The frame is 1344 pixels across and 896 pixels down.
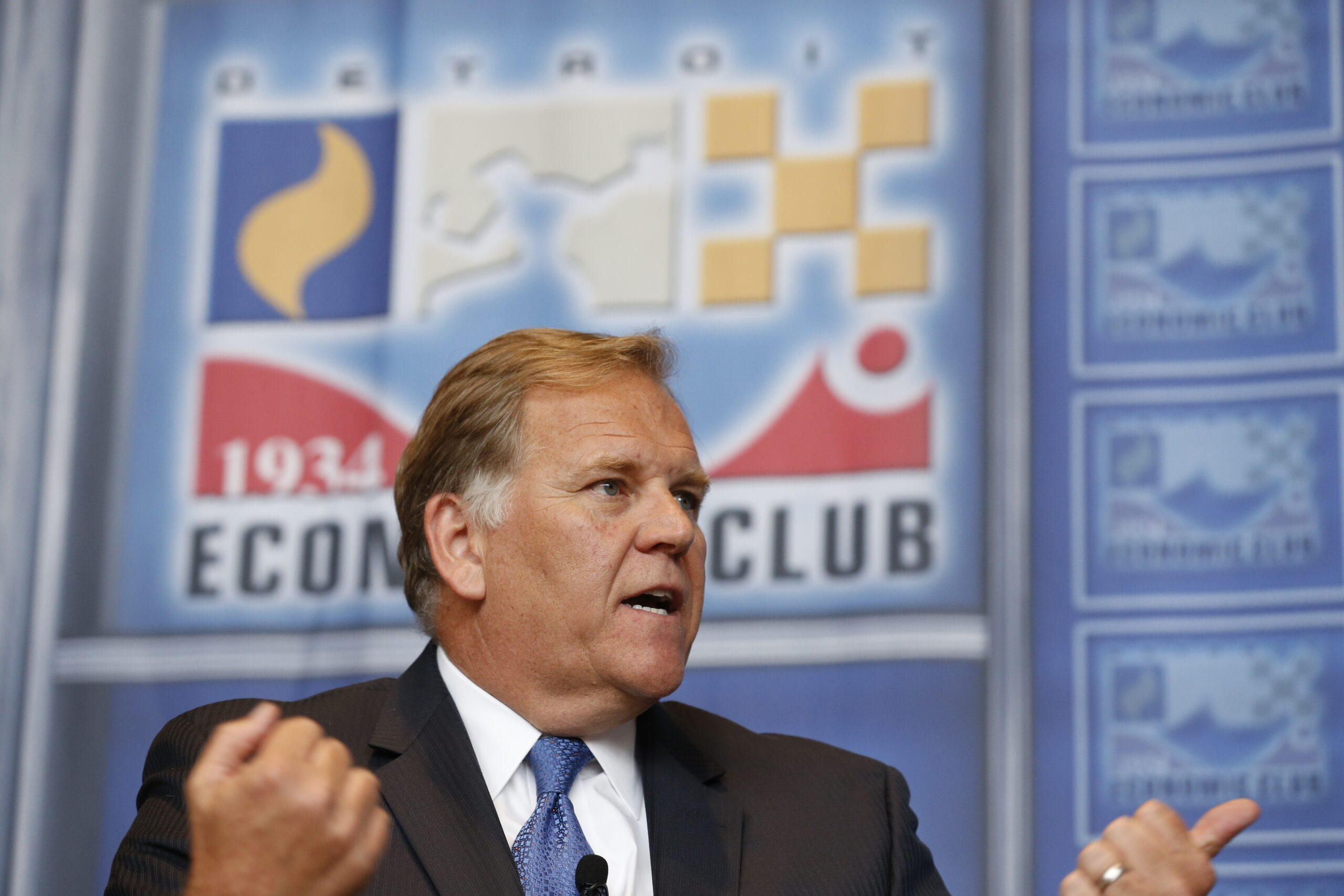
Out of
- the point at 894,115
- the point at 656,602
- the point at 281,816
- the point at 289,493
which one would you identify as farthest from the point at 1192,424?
the point at 281,816

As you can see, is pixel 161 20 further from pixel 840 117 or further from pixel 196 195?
pixel 840 117

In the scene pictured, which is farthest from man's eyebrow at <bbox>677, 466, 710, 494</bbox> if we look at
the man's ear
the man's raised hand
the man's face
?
the man's raised hand

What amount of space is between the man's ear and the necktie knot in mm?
221

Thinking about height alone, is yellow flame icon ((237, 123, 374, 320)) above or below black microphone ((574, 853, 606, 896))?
above

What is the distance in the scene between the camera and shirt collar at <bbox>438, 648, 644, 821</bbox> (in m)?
1.98

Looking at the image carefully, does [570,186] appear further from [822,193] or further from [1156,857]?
[1156,857]

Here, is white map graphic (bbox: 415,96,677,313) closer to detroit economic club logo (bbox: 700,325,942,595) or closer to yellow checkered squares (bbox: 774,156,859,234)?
yellow checkered squares (bbox: 774,156,859,234)

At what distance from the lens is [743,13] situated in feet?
10.4

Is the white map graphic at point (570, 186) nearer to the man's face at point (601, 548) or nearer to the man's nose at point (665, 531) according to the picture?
the man's face at point (601, 548)

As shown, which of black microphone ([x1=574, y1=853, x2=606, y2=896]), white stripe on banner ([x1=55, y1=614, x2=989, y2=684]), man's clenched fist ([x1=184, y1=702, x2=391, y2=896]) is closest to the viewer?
man's clenched fist ([x1=184, y1=702, x2=391, y2=896])

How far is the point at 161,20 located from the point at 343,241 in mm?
648

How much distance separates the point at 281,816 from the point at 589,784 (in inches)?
27.5

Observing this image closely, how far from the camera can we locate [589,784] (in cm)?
200

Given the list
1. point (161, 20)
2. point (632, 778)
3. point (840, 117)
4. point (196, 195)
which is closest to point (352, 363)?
point (196, 195)
